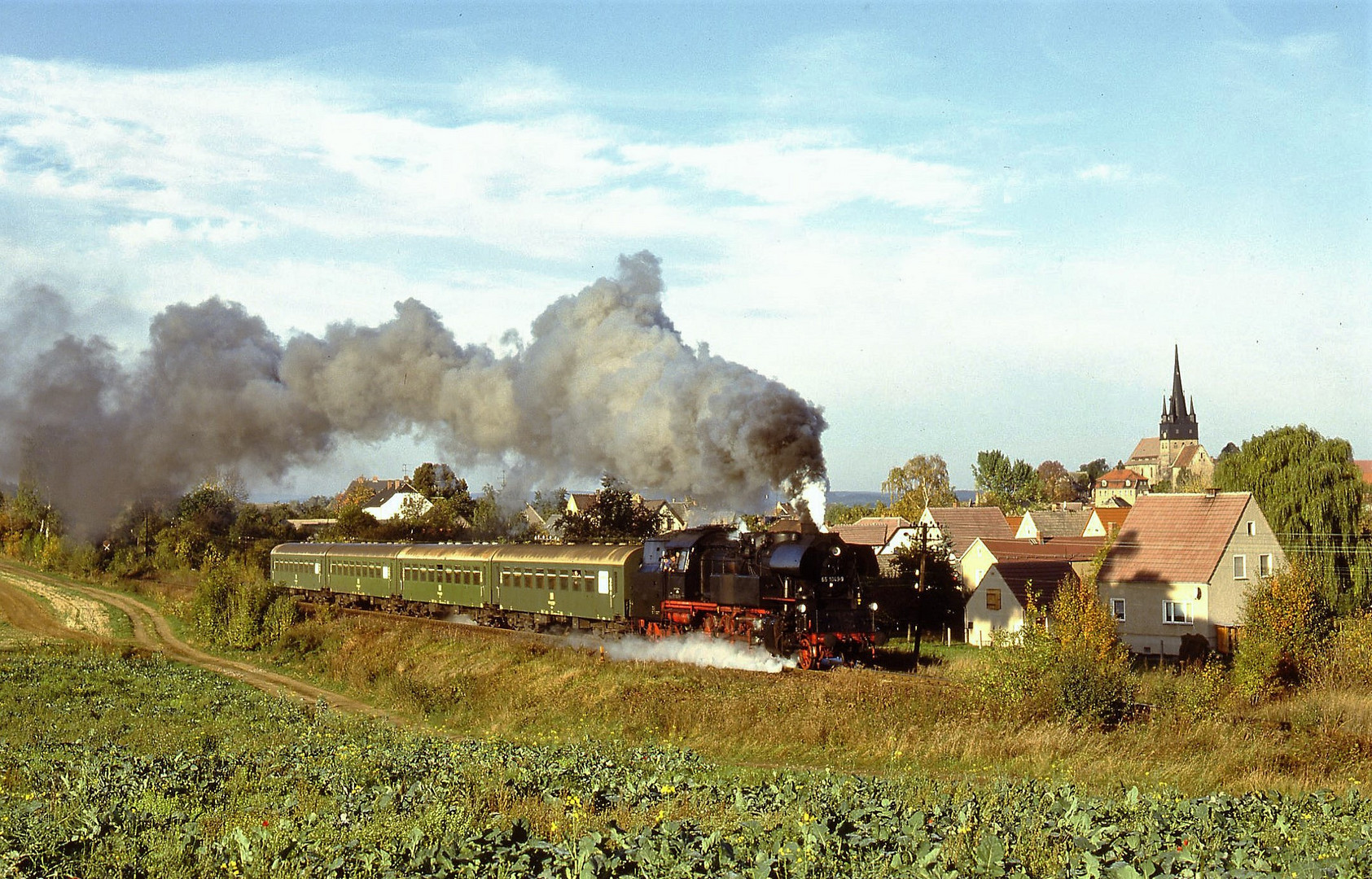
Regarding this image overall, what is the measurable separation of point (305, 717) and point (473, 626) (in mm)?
14081

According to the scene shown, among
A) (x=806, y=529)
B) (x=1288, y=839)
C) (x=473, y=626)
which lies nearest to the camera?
(x=1288, y=839)

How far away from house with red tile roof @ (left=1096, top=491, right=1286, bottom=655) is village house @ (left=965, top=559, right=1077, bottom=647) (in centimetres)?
267

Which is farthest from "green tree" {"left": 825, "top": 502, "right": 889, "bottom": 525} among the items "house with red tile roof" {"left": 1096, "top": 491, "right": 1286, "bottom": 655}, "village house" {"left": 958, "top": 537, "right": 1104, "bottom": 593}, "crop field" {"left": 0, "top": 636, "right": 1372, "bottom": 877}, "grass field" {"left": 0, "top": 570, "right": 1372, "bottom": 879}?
"crop field" {"left": 0, "top": 636, "right": 1372, "bottom": 877}

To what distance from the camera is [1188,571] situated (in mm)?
44406

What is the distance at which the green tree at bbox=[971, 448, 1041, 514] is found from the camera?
152 metres

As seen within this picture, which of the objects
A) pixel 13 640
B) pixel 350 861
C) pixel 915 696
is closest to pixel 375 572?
pixel 13 640

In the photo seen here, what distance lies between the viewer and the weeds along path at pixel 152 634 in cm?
2975

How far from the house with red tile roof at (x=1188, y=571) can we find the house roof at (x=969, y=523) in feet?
56.7

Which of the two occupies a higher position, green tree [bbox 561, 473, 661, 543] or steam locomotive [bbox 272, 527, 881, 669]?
green tree [bbox 561, 473, 661, 543]

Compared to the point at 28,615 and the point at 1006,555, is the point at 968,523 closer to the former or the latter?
the point at 1006,555

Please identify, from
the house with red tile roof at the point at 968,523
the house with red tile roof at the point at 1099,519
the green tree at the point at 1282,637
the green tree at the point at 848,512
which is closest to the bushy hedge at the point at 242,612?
the green tree at the point at 1282,637

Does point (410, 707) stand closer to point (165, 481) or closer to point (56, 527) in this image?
point (165, 481)

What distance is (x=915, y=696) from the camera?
21.3 m

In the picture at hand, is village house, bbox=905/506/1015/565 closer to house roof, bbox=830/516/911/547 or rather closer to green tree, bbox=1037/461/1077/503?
house roof, bbox=830/516/911/547
